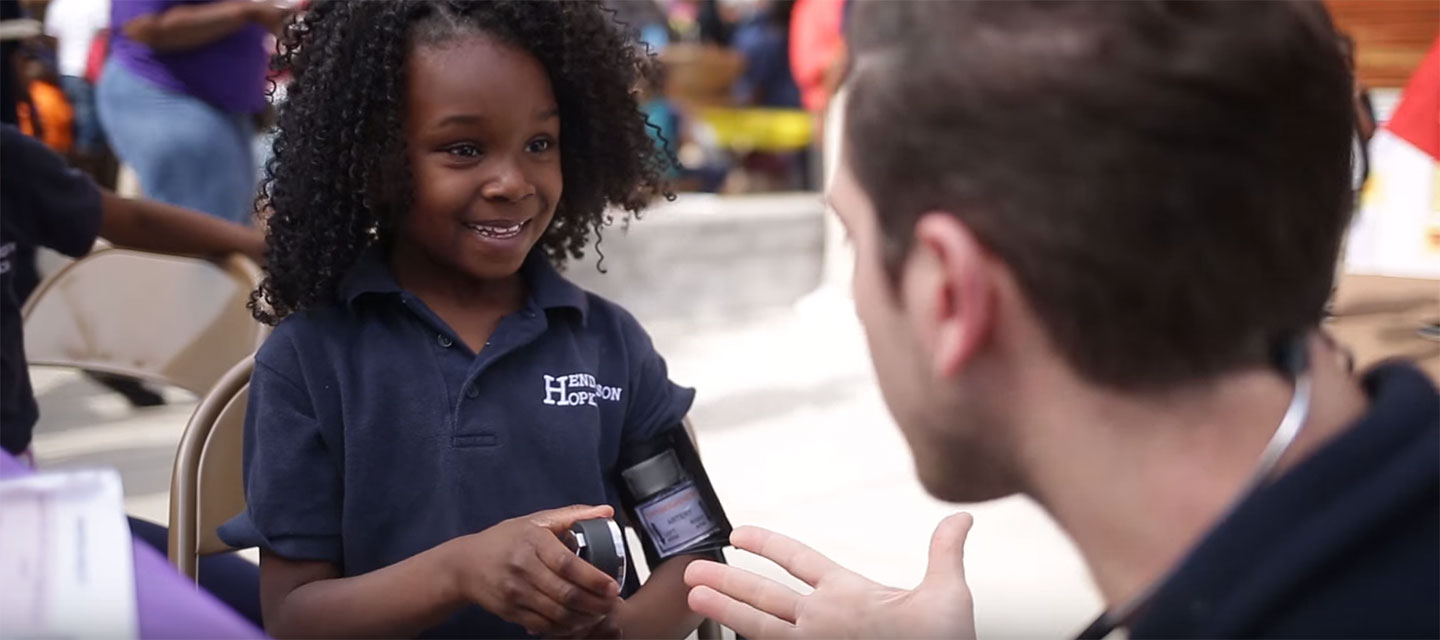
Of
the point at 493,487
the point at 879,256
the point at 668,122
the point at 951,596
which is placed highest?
the point at 879,256

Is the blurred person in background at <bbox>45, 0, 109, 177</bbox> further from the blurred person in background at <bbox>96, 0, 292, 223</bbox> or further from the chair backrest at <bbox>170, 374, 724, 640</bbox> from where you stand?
the chair backrest at <bbox>170, 374, 724, 640</bbox>

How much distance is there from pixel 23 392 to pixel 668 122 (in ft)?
22.0

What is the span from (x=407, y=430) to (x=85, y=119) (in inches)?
124

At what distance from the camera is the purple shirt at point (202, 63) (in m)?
3.05

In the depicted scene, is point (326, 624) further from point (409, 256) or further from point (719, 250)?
point (719, 250)

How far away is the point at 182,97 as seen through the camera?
3084mm

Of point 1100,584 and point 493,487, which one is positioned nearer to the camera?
point 1100,584

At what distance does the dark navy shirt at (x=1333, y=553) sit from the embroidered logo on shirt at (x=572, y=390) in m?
0.80

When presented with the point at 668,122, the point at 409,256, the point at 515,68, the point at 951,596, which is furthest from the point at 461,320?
the point at 668,122

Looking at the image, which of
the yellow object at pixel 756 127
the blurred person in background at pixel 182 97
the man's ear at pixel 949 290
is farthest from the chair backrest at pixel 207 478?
the yellow object at pixel 756 127

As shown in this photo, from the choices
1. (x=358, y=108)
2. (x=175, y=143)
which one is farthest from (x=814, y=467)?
(x=358, y=108)

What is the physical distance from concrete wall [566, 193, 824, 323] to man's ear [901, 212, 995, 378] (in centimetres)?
420

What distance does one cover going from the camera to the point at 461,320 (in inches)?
55.2

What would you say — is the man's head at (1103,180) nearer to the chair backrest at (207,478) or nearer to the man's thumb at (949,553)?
the man's thumb at (949,553)
